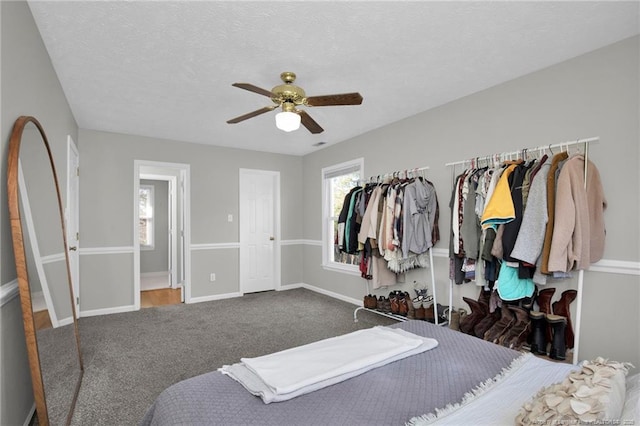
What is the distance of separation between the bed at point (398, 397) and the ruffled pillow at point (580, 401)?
26 millimetres

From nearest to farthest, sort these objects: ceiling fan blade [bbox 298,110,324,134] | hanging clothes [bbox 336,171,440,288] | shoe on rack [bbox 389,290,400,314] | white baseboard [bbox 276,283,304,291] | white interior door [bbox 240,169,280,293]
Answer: ceiling fan blade [bbox 298,110,324,134] < hanging clothes [bbox 336,171,440,288] < shoe on rack [bbox 389,290,400,314] < white interior door [bbox 240,169,280,293] < white baseboard [bbox 276,283,304,291]

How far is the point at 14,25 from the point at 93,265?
3.42m

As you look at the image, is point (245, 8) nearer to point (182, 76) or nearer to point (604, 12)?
A: point (182, 76)

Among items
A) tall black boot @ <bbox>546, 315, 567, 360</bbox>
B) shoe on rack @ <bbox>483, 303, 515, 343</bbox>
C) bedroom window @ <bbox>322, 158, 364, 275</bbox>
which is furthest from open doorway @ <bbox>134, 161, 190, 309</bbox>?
tall black boot @ <bbox>546, 315, 567, 360</bbox>

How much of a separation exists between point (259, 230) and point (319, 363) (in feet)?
14.5

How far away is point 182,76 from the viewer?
2742 mm

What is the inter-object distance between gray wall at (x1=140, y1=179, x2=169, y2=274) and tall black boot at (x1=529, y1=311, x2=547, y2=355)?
6.99 m

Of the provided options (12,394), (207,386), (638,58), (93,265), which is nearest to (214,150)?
(93,265)

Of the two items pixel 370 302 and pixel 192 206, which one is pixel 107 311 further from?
pixel 370 302

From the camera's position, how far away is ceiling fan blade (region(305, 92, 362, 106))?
2.28 meters

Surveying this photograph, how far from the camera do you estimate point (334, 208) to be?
524 cm

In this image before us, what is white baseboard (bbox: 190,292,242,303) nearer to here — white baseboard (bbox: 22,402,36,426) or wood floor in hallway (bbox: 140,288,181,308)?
wood floor in hallway (bbox: 140,288,181,308)

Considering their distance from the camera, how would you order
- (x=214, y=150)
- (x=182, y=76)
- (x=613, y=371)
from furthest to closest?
1. (x=214, y=150)
2. (x=182, y=76)
3. (x=613, y=371)

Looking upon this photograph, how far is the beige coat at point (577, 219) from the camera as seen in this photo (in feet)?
7.19
